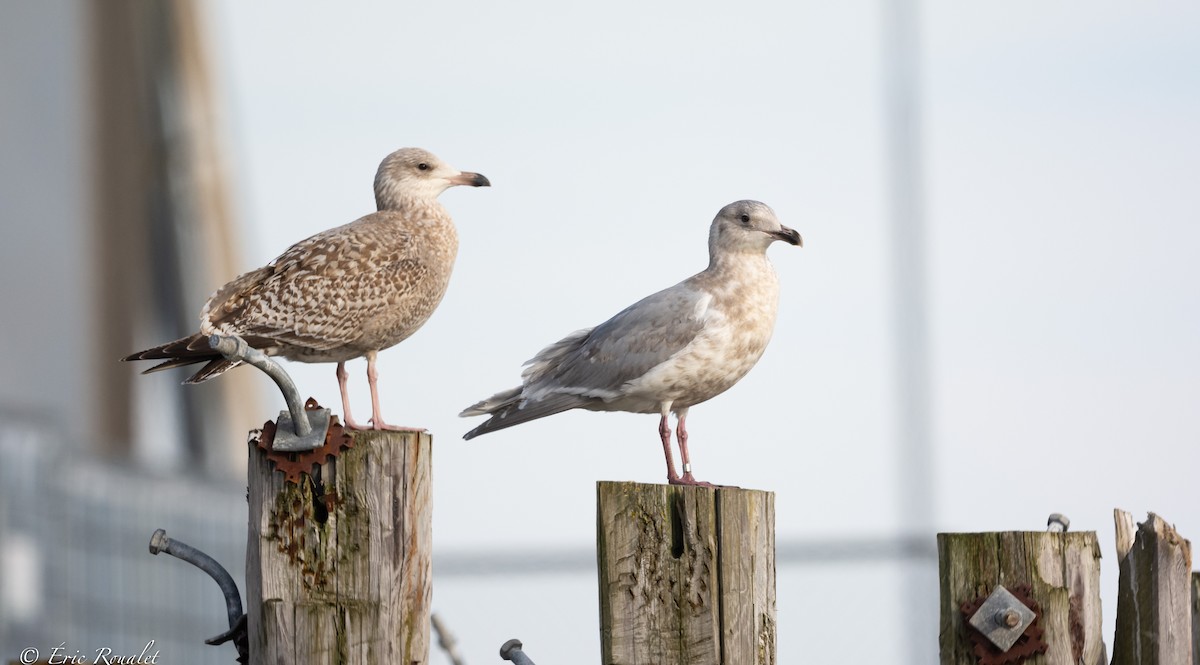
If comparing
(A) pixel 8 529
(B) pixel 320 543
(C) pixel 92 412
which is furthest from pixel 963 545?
(C) pixel 92 412

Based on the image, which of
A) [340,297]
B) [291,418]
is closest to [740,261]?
[340,297]

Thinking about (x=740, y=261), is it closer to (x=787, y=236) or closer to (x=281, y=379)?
(x=787, y=236)

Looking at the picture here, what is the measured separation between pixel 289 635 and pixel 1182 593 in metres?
2.46

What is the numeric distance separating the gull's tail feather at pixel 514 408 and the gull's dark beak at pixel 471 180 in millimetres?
855

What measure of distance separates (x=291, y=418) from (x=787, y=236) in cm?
309

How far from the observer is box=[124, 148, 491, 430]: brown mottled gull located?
5.61m

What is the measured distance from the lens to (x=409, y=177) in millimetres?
6395

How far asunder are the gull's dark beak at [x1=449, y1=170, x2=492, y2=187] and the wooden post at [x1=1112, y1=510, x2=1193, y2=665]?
9.68ft

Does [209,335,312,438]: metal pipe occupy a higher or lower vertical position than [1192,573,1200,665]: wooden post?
higher

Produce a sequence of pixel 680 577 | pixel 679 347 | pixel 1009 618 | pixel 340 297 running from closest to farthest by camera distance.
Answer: pixel 680 577 → pixel 1009 618 → pixel 340 297 → pixel 679 347

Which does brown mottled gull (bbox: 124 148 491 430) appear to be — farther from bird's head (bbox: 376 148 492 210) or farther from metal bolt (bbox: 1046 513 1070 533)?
metal bolt (bbox: 1046 513 1070 533)

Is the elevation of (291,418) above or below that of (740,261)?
below

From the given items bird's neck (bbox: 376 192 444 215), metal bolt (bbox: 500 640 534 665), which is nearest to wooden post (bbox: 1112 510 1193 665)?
metal bolt (bbox: 500 640 534 665)

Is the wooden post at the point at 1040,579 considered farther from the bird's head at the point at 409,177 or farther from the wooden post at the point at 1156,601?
the bird's head at the point at 409,177
